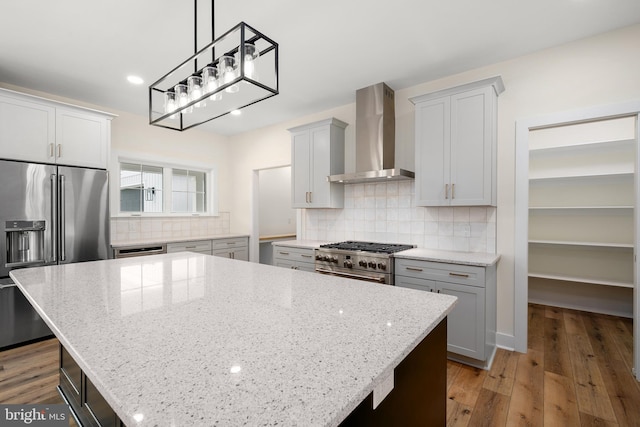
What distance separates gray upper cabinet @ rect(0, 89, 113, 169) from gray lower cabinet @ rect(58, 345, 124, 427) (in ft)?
7.29

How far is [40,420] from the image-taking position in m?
1.24

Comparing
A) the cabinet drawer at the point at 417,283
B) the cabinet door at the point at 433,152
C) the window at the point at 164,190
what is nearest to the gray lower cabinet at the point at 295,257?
the cabinet drawer at the point at 417,283

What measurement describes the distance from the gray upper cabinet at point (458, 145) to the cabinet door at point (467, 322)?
2.51 ft

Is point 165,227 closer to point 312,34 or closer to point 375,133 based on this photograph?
point 375,133

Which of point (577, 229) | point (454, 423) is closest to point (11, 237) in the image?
point (454, 423)

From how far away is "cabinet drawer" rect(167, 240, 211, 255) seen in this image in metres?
4.05

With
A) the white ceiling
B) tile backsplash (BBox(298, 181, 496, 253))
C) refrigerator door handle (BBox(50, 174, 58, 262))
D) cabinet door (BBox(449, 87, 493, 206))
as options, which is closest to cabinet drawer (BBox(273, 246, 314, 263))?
tile backsplash (BBox(298, 181, 496, 253))

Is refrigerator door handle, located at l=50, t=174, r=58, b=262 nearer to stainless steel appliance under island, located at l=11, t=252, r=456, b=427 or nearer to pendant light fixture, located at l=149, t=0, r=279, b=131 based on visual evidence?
stainless steel appliance under island, located at l=11, t=252, r=456, b=427

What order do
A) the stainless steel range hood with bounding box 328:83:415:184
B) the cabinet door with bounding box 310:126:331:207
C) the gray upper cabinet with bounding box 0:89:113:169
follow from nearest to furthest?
the gray upper cabinet with bounding box 0:89:113:169, the stainless steel range hood with bounding box 328:83:415:184, the cabinet door with bounding box 310:126:331:207

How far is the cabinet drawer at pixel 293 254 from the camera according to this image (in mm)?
3549

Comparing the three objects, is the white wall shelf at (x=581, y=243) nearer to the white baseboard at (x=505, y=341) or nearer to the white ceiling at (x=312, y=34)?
the white baseboard at (x=505, y=341)

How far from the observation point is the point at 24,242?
9.50 feet

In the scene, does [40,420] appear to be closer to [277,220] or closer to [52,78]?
[52,78]

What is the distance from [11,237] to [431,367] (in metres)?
3.69
